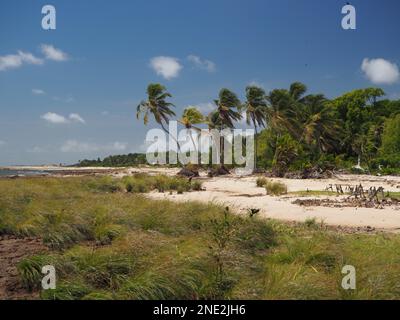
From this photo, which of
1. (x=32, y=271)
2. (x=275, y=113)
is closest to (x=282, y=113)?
(x=275, y=113)

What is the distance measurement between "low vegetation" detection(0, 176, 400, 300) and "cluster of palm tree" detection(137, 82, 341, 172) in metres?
32.6

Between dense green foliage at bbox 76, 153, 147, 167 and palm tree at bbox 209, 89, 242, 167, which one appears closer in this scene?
palm tree at bbox 209, 89, 242, 167

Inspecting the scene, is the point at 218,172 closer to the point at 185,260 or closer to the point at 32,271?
the point at 185,260

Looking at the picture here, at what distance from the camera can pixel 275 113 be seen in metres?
40.2

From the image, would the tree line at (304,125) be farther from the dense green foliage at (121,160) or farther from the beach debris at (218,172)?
the dense green foliage at (121,160)

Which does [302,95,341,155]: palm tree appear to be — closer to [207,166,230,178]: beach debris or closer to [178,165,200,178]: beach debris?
[207,166,230,178]: beach debris

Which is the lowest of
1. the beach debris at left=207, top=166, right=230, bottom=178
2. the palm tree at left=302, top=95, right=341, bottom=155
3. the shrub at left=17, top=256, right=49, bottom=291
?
the shrub at left=17, top=256, right=49, bottom=291

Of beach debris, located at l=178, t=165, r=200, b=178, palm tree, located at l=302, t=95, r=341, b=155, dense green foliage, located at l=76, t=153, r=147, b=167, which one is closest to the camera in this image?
beach debris, located at l=178, t=165, r=200, b=178

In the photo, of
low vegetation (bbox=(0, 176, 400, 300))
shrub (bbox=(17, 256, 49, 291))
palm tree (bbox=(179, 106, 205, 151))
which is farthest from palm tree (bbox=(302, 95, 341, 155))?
shrub (bbox=(17, 256, 49, 291))

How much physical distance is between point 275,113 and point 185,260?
36313mm

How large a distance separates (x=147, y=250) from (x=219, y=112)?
38.7 m

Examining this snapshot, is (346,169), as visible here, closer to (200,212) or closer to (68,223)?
(200,212)

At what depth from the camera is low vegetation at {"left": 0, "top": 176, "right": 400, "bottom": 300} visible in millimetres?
4762
